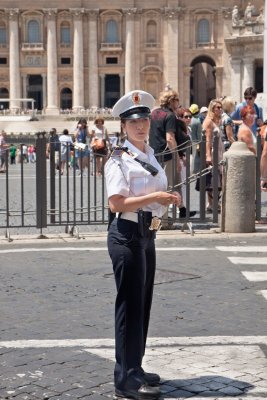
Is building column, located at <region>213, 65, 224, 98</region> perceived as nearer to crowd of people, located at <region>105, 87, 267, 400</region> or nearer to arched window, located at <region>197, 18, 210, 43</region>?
arched window, located at <region>197, 18, 210, 43</region>

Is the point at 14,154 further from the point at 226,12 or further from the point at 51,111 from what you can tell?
the point at 226,12

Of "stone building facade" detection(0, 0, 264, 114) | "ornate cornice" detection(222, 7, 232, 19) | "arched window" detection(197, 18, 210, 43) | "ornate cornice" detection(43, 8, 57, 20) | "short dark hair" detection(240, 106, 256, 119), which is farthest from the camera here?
"ornate cornice" detection(43, 8, 57, 20)

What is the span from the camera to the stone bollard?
41.8 feet

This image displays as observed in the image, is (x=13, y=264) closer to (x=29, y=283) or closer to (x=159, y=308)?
(x=29, y=283)

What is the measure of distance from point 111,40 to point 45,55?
6.05 meters

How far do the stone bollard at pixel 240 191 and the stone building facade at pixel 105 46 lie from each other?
69088 mm

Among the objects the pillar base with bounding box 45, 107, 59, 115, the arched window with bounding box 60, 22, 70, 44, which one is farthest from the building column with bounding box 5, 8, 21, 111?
the arched window with bounding box 60, 22, 70, 44

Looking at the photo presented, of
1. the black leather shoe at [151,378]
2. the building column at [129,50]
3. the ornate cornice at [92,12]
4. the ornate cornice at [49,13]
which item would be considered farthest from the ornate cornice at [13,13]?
the black leather shoe at [151,378]

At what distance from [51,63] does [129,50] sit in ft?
23.0

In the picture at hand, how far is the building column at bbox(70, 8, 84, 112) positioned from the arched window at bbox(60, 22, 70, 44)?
3.53 feet

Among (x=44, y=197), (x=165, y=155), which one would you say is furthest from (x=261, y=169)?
(x=44, y=197)

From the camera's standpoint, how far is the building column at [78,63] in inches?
3243

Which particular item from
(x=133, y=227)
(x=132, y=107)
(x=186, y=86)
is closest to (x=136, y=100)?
(x=132, y=107)

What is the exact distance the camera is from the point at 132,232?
5.58m
